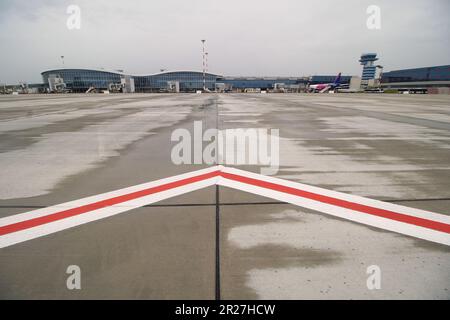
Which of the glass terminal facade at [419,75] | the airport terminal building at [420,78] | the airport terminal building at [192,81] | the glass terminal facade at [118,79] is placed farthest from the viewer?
the glass terminal facade at [118,79]

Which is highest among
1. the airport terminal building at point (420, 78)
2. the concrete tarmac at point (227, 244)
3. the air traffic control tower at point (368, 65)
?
the air traffic control tower at point (368, 65)

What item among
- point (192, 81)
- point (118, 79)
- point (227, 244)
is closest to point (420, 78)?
point (192, 81)

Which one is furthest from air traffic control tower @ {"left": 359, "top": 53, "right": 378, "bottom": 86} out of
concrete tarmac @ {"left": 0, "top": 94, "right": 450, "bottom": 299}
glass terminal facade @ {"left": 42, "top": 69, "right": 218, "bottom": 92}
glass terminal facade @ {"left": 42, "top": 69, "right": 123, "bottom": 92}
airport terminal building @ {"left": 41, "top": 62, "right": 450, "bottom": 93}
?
concrete tarmac @ {"left": 0, "top": 94, "right": 450, "bottom": 299}

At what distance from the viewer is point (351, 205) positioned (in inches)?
161

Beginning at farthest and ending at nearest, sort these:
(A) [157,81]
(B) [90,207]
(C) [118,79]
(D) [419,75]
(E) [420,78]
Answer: (A) [157,81], (C) [118,79], (D) [419,75], (E) [420,78], (B) [90,207]

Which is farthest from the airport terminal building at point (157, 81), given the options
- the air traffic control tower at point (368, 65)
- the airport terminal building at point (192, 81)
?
the air traffic control tower at point (368, 65)

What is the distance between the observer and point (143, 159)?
673 cm

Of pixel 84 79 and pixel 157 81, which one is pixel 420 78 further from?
pixel 84 79

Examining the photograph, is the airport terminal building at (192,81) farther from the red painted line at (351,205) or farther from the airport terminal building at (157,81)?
the red painted line at (351,205)

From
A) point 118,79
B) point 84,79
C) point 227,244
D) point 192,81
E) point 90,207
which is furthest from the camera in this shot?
point 192,81

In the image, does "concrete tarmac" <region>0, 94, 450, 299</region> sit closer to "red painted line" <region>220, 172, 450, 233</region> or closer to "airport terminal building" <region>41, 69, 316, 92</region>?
"red painted line" <region>220, 172, 450, 233</region>

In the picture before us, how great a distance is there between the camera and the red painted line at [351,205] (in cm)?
346
